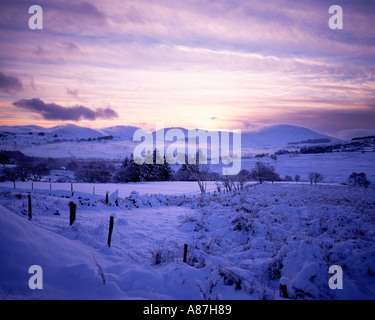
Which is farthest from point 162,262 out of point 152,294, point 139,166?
point 139,166

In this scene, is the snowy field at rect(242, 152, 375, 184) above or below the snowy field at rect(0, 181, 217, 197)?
above

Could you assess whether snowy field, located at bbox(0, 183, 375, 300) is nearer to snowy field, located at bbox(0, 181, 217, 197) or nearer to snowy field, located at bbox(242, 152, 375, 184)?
snowy field, located at bbox(0, 181, 217, 197)

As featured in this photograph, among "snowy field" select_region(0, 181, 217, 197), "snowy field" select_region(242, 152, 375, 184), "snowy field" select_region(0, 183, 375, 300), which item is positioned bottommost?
"snowy field" select_region(0, 181, 217, 197)

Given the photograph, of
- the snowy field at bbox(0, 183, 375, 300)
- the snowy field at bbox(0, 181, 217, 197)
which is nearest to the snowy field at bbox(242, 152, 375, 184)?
the snowy field at bbox(0, 181, 217, 197)

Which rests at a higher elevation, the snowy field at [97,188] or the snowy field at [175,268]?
the snowy field at [175,268]

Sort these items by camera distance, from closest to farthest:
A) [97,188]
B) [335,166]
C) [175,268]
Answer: [175,268] → [97,188] → [335,166]

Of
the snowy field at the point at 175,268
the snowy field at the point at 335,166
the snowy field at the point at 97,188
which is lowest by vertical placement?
the snowy field at the point at 97,188

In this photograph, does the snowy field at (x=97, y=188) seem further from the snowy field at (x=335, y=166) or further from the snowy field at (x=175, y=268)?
the snowy field at (x=335, y=166)

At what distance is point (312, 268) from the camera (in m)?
4.57

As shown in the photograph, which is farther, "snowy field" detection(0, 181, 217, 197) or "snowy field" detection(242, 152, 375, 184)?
"snowy field" detection(242, 152, 375, 184)

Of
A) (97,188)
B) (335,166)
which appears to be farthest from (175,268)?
(335,166)

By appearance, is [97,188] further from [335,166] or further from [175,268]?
[335,166]

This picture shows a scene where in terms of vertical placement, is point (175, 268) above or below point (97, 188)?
above

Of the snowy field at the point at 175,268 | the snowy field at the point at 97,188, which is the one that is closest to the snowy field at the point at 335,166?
the snowy field at the point at 97,188
